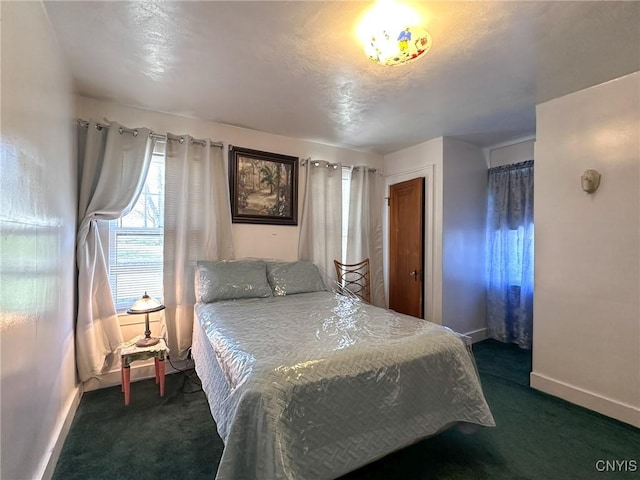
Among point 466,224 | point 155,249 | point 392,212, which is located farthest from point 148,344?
point 466,224

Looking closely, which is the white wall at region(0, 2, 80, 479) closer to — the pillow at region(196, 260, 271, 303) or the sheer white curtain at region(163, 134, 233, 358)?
the sheer white curtain at region(163, 134, 233, 358)

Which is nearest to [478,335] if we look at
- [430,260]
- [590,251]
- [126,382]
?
[430,260]

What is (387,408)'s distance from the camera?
149 centimetres

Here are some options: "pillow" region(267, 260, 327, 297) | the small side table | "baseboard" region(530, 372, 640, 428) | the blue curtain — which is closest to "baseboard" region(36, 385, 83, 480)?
the small side table

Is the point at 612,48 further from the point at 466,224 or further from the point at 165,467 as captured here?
the point at 165,467

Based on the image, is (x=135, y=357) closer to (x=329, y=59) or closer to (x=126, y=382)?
(x=126, y=382)

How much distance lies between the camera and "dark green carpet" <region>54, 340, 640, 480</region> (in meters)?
1.66

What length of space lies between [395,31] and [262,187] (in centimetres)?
219

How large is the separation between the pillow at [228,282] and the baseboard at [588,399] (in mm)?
2595

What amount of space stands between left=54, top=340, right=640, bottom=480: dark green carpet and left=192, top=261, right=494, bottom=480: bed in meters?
0.26

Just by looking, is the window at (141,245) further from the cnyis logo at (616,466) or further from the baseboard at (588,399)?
the baseboard at (588,399)

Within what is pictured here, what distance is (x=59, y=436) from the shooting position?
1811 mm

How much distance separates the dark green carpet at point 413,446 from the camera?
5.46 feet

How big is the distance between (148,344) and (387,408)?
2.03 metres
